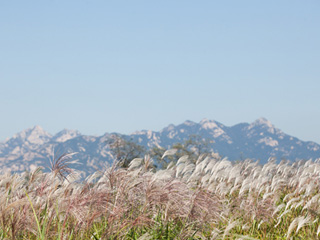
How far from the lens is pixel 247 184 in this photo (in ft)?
27.8

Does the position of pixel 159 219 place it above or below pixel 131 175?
below

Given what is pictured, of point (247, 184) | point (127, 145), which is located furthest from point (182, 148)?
point (247, 184)

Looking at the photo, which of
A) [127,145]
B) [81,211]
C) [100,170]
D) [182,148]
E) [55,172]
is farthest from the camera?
[182,148]

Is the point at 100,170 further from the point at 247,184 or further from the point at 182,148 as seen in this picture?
the point at 182,148

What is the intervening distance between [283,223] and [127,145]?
185ft

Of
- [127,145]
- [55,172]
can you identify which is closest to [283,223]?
[55,172]

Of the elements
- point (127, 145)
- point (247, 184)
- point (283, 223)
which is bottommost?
point (127, 145)

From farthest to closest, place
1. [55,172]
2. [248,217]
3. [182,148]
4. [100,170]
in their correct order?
[182,148] < [248,217] < [100,170] < [55,172]

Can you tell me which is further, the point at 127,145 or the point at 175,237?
the point at 127,145

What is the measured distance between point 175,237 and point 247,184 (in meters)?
3.14

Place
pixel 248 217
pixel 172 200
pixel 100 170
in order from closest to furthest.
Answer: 1. pixel 172 200
2. pixel 100 170
3. pixel 248 217

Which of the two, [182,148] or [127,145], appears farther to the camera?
[182,148]

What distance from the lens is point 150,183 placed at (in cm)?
531

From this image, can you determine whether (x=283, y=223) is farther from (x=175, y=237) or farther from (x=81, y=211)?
(x=81, y=211)
